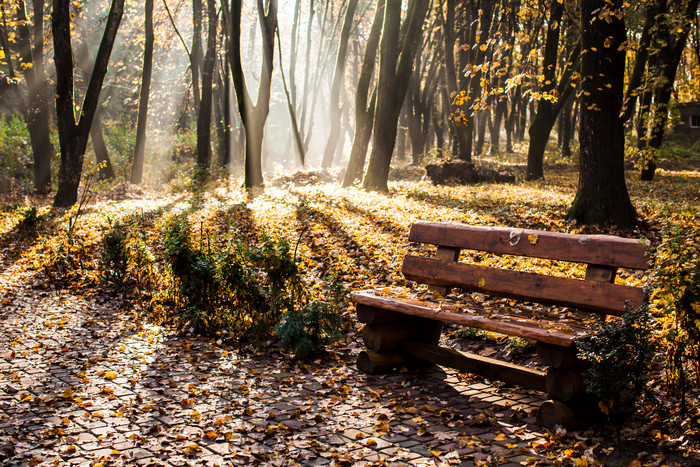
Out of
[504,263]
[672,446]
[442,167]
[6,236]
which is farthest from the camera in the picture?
[442,167]

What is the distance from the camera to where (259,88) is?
61.1ft

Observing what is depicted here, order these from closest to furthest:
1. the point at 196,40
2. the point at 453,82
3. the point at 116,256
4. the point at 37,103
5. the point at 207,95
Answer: the point at 116,256 < the point at 37,103 < the point at 207,95 < the point at 453,82 < the point at 196,40

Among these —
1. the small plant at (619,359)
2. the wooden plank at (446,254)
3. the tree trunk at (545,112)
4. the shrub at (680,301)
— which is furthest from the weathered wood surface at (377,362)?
the tree trunk at (545,112)

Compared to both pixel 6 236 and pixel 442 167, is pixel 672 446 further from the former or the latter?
pixel 442 167

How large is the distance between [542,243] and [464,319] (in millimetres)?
884

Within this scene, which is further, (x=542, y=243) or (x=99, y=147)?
(x=99, y=147)

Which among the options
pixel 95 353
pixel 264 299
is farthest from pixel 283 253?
pixel 95 353

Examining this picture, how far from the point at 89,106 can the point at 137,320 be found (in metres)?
9.25

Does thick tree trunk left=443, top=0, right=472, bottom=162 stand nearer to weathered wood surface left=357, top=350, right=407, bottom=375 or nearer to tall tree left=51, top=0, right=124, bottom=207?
tall tree left=51, top=0, right=124, bottom=207

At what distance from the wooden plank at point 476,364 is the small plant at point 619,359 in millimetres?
752

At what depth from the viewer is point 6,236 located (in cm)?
1195

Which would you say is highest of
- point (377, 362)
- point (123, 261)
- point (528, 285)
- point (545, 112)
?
point (545, 112)

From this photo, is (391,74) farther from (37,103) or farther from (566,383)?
(566,383)

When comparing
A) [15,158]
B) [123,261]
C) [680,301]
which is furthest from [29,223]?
[680,301]
